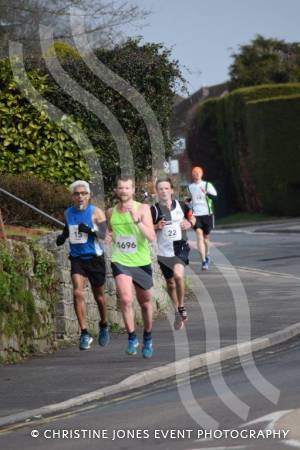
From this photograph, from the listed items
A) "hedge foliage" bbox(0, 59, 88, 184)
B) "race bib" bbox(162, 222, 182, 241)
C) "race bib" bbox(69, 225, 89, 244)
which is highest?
"hedge foliage" bbox(0, 59, 88, 184)

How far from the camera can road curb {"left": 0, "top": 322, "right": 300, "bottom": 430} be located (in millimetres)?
11078

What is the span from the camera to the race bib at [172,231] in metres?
16.4

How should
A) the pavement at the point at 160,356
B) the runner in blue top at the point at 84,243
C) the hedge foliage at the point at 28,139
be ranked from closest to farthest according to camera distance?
1. the pavement at the point at 160,356
2. the runner in blue top at the point at 84,243
3. the hedge foliage at the point at 28,139

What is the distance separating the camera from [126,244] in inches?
556

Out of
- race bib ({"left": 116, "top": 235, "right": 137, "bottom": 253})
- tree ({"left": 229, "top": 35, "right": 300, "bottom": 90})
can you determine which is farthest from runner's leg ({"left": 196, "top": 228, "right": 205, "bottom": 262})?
tree ({"left": 229, "top": 35, "right": 300, "bottom": 90})

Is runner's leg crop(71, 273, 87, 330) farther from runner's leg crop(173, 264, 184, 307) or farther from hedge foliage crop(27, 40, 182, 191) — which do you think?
hedge foliage crop(27, 40, 182, 191)

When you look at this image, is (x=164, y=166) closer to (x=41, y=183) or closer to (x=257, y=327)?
(x=41, y=183)

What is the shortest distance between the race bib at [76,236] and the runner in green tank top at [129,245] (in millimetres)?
418

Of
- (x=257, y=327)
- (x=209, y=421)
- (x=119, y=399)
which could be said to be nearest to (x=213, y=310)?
(x=257, y=327)

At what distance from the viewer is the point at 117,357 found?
14.6 metres

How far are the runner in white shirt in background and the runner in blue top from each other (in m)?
8.95

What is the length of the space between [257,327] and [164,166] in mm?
5653

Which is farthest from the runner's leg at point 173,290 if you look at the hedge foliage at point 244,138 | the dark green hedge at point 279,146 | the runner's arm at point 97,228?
the hedge foliage at point 244,138

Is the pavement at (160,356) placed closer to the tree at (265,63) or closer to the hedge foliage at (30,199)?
the hedge foliage at (30,199)
